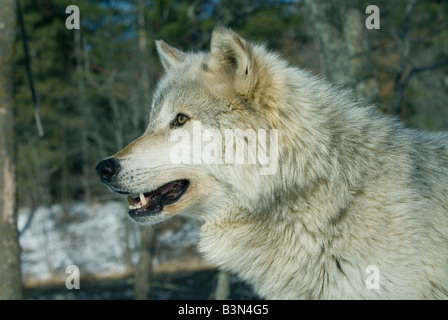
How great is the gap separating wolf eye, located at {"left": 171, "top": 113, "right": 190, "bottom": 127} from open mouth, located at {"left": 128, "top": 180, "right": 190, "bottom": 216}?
443 millimetres

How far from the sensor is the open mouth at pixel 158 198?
3662mm

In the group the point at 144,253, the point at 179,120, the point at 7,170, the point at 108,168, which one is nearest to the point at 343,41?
the point at 179,120

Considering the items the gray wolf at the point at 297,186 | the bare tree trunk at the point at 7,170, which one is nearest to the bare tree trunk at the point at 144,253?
the bare tree trunk at the point at 7,170

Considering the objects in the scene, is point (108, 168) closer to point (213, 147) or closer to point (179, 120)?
point (179, 120)

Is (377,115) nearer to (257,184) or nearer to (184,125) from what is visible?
(257,184)

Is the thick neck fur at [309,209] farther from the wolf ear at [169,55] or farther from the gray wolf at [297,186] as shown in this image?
the wolf ear at [169,55]

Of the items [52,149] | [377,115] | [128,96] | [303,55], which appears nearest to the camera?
[377,115]

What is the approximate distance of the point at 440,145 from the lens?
3.65m

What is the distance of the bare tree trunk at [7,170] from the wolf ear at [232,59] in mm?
3213

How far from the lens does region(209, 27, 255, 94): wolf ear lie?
3375mm

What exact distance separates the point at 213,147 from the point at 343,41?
367 centimetres

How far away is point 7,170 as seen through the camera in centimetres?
571
